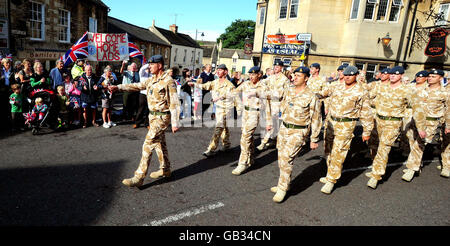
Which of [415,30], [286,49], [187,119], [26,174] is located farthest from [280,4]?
[26,174]

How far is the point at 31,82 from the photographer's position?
7.96 m

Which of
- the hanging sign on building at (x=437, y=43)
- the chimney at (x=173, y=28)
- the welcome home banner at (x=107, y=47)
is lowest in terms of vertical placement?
the welcome home banner at (x=107, y=47)

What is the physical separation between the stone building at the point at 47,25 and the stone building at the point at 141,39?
9.91 metres

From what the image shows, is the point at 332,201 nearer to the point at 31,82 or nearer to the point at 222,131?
the point at 222,131

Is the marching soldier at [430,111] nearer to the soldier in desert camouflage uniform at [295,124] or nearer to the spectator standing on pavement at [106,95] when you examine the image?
the soldier in desert camouflage uniform at [295,124]

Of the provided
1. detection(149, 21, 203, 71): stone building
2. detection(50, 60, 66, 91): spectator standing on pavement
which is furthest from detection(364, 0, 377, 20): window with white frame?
detection(149, 21, 203, 71): stone building

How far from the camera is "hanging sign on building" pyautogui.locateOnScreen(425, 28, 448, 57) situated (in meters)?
17.6

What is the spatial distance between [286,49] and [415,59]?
9.28 meters

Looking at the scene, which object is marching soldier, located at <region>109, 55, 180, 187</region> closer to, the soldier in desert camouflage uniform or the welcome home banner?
the soldier in desert camouflage uniform

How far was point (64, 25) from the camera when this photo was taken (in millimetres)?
17219

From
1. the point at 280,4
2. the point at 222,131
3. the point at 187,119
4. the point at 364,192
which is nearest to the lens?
the point at 364,192

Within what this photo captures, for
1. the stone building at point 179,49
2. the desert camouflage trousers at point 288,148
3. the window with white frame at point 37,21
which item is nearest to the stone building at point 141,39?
the stone building at point 179,49

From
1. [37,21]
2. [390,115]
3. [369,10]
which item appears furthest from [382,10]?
[37,21]

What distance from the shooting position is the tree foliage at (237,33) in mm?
69562
